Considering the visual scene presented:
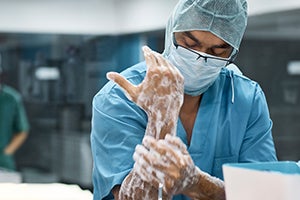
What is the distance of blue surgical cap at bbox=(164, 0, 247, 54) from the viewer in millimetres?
1247

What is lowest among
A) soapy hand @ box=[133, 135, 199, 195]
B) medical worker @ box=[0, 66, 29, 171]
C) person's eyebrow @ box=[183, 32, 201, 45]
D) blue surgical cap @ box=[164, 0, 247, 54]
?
medical worker @ box=[0, 66, 29, 171]

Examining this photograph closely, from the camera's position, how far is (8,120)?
4.32m

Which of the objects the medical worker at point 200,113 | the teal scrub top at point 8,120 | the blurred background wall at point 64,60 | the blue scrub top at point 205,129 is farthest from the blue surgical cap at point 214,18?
the teal scrub top at point 8,120

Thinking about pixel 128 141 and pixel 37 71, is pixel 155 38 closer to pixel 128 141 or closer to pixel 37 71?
pixel 37 71

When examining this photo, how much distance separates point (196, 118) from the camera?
1.35 meters

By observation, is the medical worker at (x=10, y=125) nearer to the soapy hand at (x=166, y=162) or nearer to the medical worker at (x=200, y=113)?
the medical worker at (x=200, y=113)

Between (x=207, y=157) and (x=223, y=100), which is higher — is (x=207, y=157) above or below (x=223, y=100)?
below

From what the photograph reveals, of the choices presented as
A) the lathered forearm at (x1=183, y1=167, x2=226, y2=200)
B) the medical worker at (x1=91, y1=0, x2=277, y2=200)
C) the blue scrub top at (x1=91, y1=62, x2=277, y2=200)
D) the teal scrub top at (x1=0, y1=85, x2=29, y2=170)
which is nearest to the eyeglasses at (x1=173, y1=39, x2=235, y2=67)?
the medical worker at (x1=91, y1=0, x2=277, y2=200)

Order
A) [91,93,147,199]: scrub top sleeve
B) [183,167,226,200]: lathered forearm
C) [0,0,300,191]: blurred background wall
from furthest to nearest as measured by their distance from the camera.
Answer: [0,0,300,191]: blurred background wall → [91,93,147,199]: scrub top sleeve → [183,167,226,200]: lathered forearm

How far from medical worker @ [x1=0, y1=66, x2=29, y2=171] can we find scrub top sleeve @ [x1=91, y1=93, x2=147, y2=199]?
10.3ft

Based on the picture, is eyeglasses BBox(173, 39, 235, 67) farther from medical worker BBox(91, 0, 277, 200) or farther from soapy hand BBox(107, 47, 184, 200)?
soapy hand BBox(107, 47, 184, 200)

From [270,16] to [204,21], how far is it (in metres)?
2.24

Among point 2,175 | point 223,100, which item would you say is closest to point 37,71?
point 2,175

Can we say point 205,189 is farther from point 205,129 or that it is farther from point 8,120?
point 8,120
